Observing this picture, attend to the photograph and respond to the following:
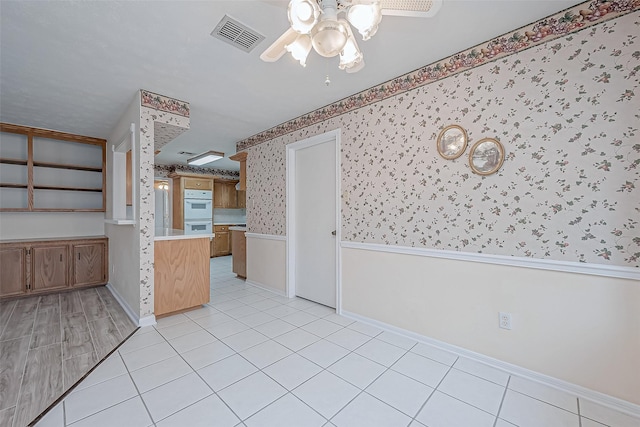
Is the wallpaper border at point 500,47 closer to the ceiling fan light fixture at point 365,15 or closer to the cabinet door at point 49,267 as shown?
the ceiling fan light fixture at point 365,15

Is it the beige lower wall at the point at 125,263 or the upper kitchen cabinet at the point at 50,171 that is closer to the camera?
the beige lower wall at the point at 125,263

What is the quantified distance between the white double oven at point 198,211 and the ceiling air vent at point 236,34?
208 inches

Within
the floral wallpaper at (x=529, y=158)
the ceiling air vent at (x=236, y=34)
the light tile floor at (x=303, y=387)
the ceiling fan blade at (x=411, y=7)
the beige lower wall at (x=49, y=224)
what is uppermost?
the ceiling air vent at (x=236, y=34)

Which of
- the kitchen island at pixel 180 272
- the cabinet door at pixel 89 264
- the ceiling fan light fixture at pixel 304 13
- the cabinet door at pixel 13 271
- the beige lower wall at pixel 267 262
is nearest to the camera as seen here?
the ceiling fan light fixture at pixel 304 13

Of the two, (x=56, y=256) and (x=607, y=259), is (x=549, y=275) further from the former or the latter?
(x=56, y=256)

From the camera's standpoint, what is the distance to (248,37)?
1899 millimetres

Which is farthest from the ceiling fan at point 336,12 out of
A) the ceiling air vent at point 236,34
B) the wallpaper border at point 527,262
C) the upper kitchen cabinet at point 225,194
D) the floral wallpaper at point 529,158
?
the upper kitchen cabinet at point 225,194

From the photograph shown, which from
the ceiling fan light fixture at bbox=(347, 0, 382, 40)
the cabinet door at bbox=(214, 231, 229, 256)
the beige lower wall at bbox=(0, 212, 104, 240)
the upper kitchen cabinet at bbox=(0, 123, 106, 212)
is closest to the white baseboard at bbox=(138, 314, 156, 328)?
the upper kitchen cabinet at bbox=(0, 123, 106, 212)

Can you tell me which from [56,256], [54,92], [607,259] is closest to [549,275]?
[607,259]

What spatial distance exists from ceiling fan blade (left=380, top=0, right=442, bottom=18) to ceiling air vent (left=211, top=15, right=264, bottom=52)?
1084 millimetres

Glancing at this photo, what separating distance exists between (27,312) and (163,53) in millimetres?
3389

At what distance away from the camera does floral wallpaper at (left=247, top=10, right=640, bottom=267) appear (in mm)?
1582

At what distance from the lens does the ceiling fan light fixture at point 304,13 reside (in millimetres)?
1080

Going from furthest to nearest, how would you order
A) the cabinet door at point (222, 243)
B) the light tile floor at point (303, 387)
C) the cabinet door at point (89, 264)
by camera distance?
1. the cabinet door at point (222, 243)
2. the cabinet door at point (89, 264)
3. the light tile floor at point (303, 387)
